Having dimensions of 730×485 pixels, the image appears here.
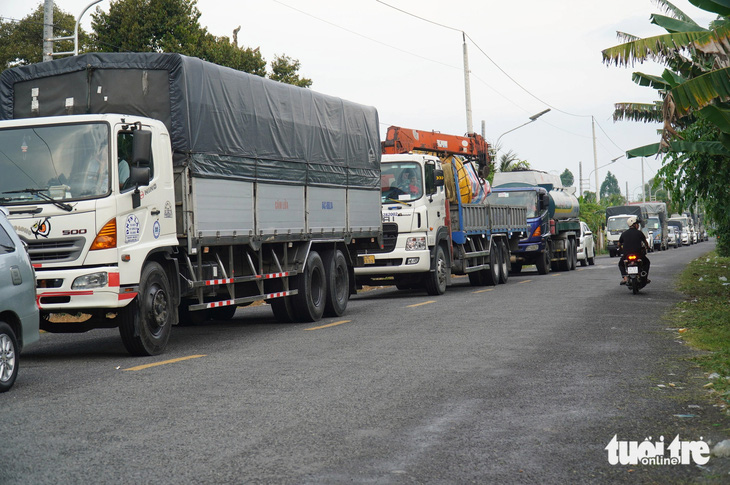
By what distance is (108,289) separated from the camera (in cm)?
972

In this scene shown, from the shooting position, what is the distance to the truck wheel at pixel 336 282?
50.9 ft

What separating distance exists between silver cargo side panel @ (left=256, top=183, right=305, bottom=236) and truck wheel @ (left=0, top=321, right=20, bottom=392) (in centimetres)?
511

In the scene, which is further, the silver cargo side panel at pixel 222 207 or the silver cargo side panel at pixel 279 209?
the silver cargo side panel at pixel 279 209

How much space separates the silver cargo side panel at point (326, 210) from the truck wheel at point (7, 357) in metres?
6.78

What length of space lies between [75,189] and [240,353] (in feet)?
8.58

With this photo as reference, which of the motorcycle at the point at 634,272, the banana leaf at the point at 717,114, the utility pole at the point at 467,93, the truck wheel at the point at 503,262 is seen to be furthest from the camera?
the utility pole at the point at 467,93

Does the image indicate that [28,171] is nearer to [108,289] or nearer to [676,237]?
[108,289]

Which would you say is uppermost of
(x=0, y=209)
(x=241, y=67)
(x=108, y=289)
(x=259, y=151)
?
(x=241, y=67)

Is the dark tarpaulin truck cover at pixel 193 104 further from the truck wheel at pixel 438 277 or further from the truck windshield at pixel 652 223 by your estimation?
the truck windshield at pixel 652 223

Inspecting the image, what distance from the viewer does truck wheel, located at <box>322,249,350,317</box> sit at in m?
15.5

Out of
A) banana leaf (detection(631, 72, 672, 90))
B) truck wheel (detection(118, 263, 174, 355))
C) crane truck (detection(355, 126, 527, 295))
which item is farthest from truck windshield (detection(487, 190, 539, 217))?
truck wheel (detection(118, 263, 174, 355))

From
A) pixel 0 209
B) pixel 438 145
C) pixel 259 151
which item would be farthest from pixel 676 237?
pixel 0 209

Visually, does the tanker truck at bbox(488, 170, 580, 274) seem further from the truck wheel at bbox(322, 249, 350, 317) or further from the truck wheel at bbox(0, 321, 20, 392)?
the truck wheel at bbox(0, 321, 20, 392)

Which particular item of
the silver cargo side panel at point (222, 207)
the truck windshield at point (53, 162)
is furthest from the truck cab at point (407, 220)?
the truck windshield at point (53, 162)
